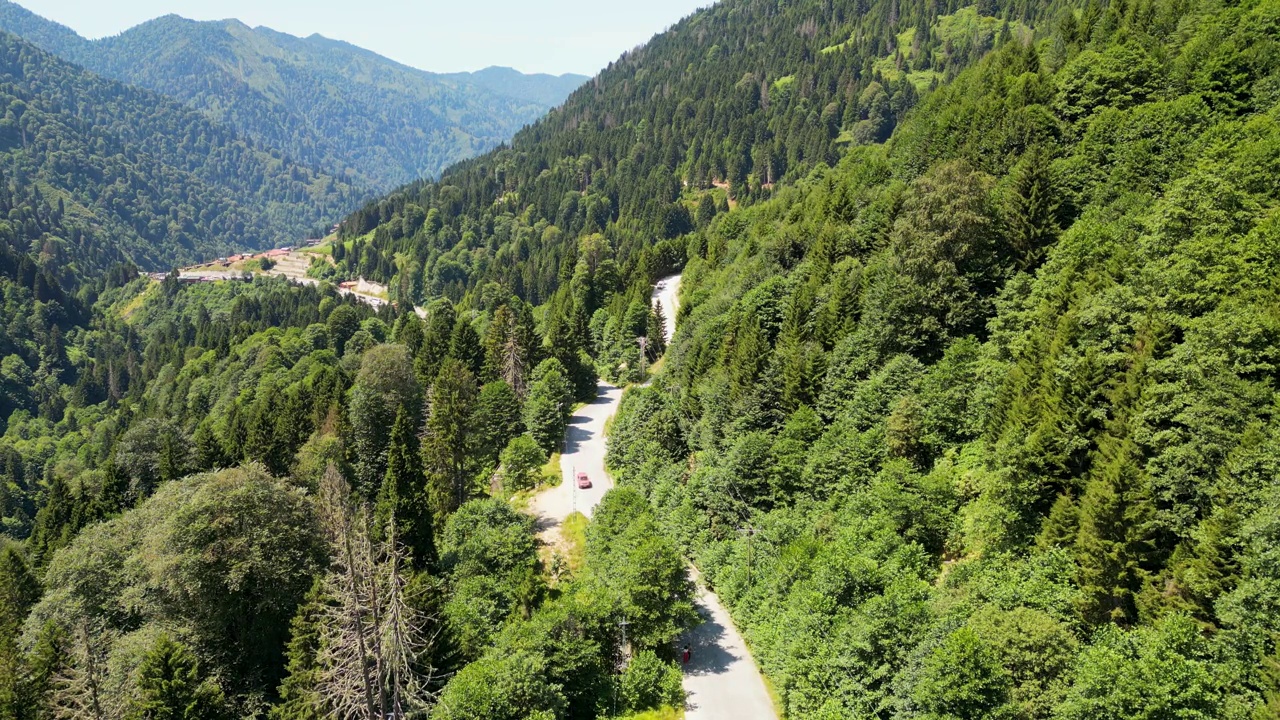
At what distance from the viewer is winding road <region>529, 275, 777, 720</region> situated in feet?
124

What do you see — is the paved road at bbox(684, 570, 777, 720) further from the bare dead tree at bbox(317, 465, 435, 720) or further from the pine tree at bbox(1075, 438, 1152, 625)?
the pine tree at bbox(1075, 438, 1152, 625)

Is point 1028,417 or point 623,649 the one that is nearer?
point 1028,417

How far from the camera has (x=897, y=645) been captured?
29750mm

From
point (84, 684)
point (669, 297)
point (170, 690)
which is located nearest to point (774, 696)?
A: point (170, 690)

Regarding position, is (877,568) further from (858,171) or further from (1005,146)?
(858,171)

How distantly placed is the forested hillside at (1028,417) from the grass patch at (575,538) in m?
6.30

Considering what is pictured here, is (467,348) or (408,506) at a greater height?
(467,348)

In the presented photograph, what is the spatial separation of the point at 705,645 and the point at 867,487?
45.1 feet

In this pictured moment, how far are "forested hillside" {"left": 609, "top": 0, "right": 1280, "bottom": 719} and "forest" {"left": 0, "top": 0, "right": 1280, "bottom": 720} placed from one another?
0.63 feet

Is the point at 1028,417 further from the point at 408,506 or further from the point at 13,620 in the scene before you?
the point at 13,620

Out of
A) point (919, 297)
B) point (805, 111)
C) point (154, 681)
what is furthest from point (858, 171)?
point (805, 111)

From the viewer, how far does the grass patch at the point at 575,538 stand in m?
55.5

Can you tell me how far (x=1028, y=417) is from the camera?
34.7m

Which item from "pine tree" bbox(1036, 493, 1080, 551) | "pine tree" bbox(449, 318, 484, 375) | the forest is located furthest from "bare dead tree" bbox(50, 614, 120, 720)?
"pine tree" bbox(449, 318, 484, 375)
